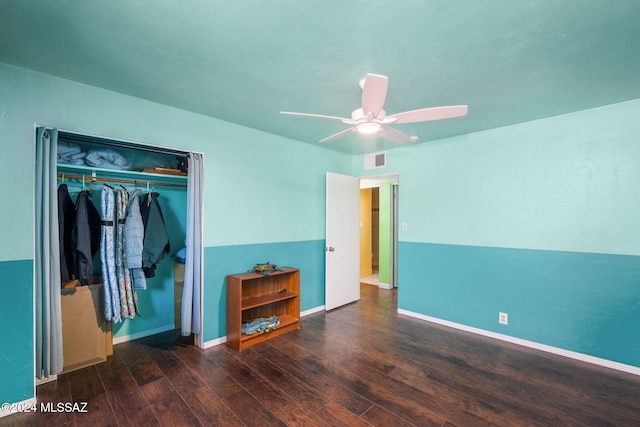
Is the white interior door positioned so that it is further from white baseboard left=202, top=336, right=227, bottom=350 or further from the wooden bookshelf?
white baseboard left=202, top=336, right=227, bottom=350

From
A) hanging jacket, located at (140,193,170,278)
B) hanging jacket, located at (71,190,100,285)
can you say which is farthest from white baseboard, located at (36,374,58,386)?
hanging jacket, located at (140,193,170,278)

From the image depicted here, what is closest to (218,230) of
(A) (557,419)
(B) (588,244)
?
(A) (557,419)

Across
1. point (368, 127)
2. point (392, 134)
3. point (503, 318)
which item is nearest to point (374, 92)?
point (368, 127)

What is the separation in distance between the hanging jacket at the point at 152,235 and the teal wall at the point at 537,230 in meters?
3.12

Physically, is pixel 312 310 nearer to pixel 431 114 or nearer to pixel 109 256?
pixel 109 256

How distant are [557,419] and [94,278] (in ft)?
13.1

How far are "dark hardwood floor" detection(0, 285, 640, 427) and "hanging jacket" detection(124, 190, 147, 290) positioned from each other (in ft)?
2.73

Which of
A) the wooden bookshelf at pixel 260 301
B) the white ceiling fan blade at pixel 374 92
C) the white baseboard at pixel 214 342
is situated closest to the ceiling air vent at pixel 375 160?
the wooden bookshelf at pixel 260 301

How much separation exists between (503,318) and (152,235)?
3912 mm

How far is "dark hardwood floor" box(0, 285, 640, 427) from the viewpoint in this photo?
1898mm

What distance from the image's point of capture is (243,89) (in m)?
2.27

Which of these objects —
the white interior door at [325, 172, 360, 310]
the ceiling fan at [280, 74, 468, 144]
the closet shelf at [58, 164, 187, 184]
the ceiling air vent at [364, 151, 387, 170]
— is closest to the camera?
the ceiling fan at [280, 74, 468, 144]

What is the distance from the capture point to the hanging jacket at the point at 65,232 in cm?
227

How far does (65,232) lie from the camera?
2.35 meters
